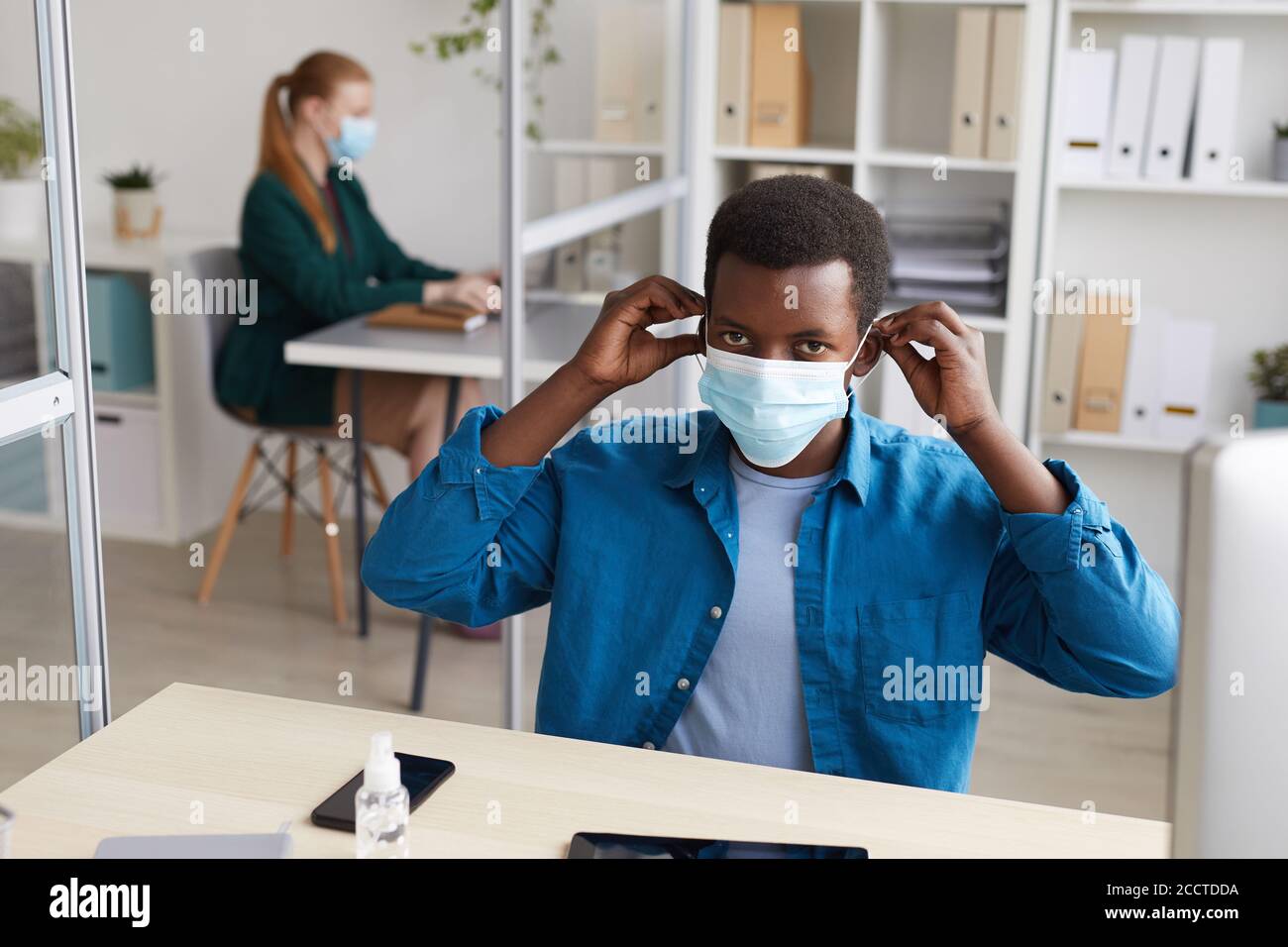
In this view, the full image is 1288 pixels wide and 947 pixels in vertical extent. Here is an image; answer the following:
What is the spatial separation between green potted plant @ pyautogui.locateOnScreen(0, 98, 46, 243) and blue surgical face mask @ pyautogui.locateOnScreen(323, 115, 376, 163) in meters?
1.21

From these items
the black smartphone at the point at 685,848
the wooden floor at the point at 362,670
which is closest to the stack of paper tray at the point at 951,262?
the wooden floor at the point at 362,670

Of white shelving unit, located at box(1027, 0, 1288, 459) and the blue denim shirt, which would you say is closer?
the blue denim shirt

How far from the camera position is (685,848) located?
108cm

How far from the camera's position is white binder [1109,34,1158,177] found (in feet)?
9.93

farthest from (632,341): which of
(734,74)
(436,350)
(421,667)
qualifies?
(734,74)

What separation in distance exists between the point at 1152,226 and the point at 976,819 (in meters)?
2.52

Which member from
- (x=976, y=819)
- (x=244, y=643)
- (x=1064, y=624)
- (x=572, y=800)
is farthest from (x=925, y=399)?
(x=244, y=643)

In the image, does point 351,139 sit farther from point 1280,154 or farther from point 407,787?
point 407,787

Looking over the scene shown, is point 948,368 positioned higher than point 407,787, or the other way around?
point 948,368

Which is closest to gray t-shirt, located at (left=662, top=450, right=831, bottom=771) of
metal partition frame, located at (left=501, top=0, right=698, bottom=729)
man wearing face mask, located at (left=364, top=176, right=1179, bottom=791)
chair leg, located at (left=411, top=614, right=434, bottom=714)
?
man wearing face mask, located at (left=364, top=176, right=1179, bottom=791)

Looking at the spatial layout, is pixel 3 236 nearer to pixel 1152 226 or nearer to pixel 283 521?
pixel 283 521

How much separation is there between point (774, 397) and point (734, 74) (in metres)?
2.04

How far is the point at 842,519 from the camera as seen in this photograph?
4.50 ft

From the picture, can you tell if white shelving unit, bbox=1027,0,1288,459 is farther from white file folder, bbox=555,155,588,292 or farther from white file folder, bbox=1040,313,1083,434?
white file folder, bbox=555,155,588,292
